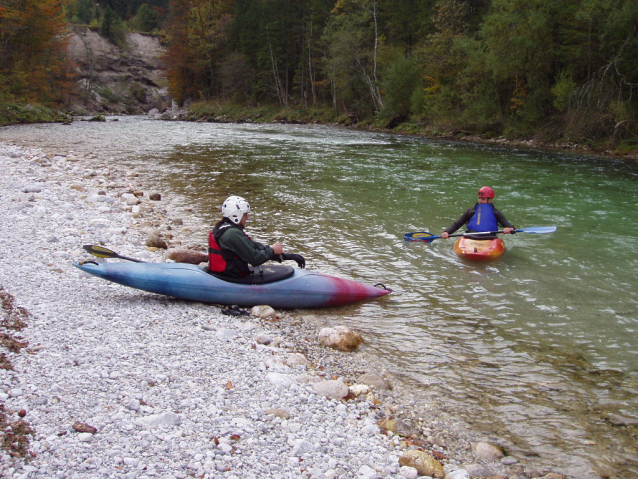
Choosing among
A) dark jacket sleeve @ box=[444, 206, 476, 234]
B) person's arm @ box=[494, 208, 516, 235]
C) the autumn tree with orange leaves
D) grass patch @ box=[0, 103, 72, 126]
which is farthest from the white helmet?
the autumn tree with orange leaves

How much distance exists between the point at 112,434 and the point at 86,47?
69.5m

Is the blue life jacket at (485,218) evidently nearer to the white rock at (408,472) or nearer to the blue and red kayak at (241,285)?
the blue and red kayak at (241,285)

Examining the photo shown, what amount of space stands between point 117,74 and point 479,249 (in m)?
69.5

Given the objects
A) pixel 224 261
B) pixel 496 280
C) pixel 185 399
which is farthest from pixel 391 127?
pixel 185 399

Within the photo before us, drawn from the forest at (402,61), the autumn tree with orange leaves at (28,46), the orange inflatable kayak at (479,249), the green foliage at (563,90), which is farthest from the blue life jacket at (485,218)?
the autumn tree with orange leaves at (28,46)

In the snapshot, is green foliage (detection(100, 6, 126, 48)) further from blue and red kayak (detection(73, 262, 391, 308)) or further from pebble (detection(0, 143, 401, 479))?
blue and red kayak (detection(73, 262, 391, 308))

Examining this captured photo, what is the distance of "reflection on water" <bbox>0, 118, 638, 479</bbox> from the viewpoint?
11.2 feet

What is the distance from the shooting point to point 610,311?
508cm

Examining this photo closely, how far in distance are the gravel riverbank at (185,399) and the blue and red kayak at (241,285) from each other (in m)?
0.18

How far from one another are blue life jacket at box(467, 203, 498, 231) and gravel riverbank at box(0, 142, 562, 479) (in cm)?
352

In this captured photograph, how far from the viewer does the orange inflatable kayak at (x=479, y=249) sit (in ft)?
22.2

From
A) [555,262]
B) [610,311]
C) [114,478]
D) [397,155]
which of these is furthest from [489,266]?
[397,155]

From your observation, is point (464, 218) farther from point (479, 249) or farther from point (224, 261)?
point (224, 261)

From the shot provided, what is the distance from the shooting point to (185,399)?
2.97 metres
